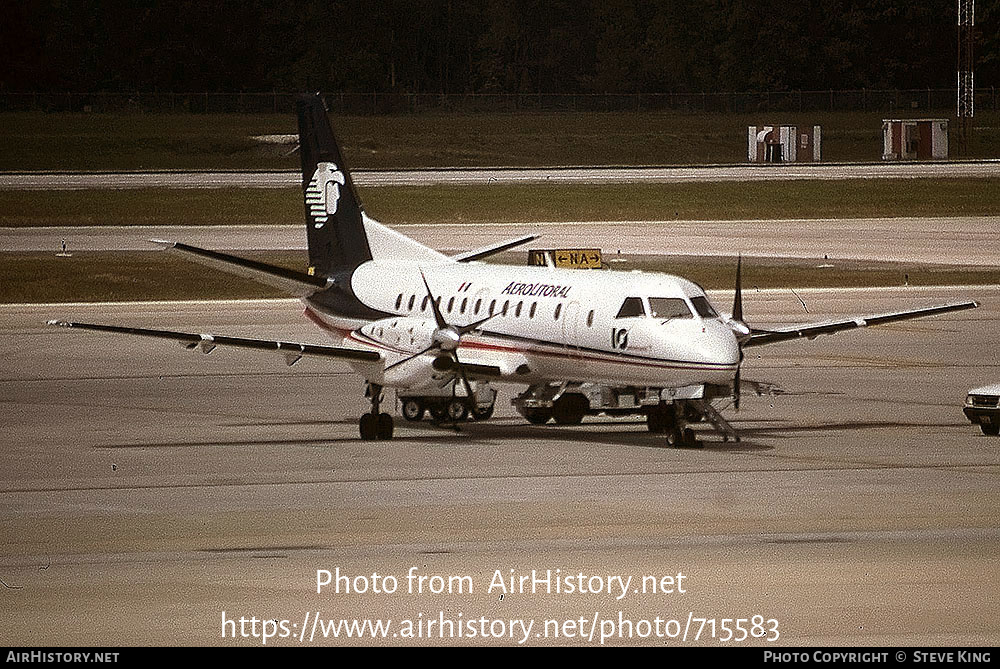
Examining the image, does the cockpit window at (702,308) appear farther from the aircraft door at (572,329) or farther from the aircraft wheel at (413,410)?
the aircraft wheel at (413,410)

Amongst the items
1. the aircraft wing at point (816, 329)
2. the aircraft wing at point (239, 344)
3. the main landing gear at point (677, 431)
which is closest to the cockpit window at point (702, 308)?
the aircraft wing at point (816, 329)

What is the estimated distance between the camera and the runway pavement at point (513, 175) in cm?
11188

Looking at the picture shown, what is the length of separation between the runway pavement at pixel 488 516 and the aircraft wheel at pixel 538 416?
1.13 ft

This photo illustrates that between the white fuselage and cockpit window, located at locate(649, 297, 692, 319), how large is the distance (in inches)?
0.7

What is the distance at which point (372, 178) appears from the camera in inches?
4579

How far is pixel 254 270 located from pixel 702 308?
30.8 feet

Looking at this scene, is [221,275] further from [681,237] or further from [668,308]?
[668,308]

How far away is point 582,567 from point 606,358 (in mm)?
10306

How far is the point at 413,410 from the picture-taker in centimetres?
3503

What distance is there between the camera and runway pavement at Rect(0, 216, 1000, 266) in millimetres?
75875

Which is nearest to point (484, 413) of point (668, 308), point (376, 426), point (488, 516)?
point (376, 426)

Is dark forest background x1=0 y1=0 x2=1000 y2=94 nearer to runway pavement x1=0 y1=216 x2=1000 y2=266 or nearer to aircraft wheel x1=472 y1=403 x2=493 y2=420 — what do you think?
runway pavement x1=0 y1=216 x2=1000 y2=266

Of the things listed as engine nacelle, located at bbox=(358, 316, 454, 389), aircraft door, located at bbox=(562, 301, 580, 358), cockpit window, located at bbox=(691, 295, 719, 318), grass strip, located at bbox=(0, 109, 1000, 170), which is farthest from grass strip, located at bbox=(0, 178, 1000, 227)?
cockpit window, located at bbox=(691, 295, 719, 318)

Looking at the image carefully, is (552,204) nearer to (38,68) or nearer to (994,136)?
(994,136)
